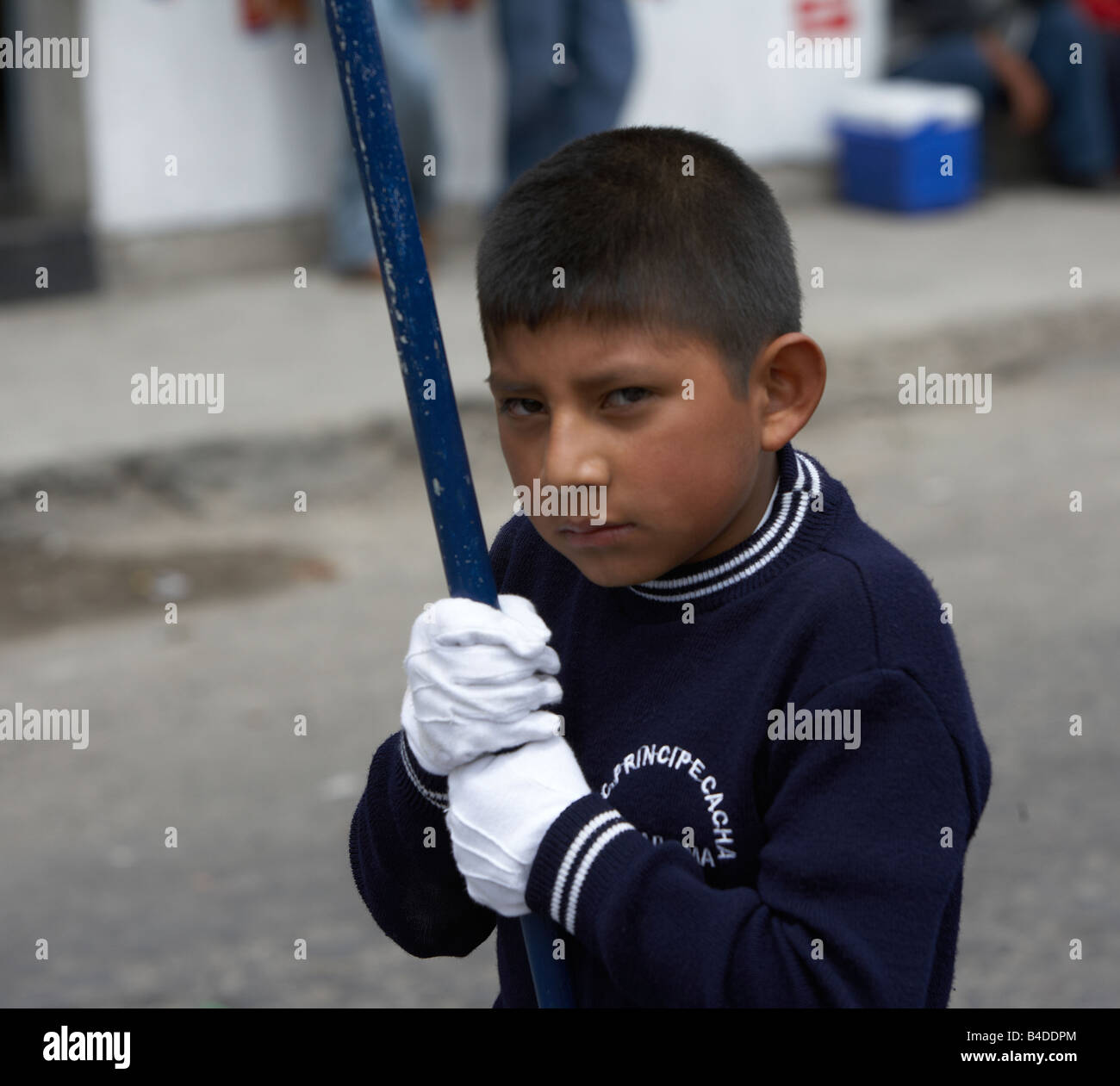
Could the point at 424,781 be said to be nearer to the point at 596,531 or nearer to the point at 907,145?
the point at 596,531

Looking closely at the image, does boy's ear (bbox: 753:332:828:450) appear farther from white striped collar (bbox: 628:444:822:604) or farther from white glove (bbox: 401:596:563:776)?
white glove (bbox: 401:596:563:776)

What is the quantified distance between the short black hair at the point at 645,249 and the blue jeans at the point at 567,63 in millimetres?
→ 5340

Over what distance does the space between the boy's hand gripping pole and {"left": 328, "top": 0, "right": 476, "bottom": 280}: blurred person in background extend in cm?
512

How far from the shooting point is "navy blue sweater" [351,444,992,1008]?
1355 millimetres

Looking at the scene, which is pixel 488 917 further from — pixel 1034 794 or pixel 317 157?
pixel 317 157

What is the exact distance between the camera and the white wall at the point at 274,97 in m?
6.59

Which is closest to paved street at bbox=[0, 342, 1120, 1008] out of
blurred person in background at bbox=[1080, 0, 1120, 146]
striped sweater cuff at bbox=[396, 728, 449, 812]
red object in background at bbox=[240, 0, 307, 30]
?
striped sweater cuff at bbox=[396, 728, 449, 812]

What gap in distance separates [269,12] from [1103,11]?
414cm

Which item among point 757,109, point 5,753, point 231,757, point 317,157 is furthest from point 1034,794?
point 757,109

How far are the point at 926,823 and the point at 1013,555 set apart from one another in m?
3.81

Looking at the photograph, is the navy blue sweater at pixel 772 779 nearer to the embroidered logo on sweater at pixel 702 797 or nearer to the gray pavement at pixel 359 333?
the embroidered logo on sweater at pixel 702 797

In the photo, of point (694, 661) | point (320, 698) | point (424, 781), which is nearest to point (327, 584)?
point (320, 698)

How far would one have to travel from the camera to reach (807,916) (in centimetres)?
135

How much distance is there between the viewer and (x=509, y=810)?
145 centimetres
